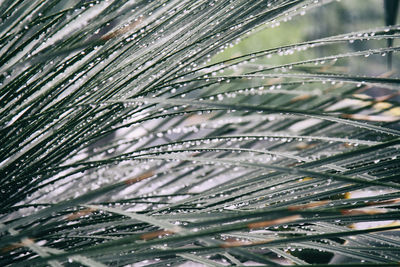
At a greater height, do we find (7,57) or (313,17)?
(313,17)

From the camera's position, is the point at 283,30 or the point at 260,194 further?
the point at 283,30

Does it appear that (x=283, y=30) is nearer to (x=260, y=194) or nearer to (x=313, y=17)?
(x=313, y=17)

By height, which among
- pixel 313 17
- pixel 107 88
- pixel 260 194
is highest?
pixel 313 17

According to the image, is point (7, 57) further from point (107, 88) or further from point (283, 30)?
point (283, 30)

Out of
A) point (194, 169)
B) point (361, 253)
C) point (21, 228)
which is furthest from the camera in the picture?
point (194, 169)

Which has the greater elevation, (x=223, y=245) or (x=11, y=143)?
(x=11, y=143)

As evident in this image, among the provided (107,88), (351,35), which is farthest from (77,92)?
(351,35)

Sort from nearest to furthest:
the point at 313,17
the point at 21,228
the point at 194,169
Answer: the point at 21,228 < the point at 194,169 < the point at 313,17

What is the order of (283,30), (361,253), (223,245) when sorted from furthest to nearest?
(283,30)
(361,253)
(223,245)

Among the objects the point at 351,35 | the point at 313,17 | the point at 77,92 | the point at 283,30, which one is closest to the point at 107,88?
the point at 77,92
